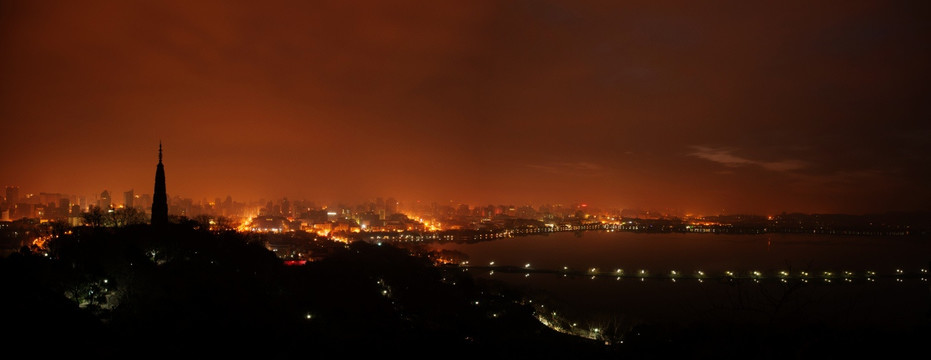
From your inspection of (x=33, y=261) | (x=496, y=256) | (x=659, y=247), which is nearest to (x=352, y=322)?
(x=33, y=261)

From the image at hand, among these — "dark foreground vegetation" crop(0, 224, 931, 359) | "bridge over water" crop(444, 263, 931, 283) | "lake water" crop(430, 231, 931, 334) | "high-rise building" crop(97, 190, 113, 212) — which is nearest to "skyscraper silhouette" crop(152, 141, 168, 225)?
"dark foreground vegetation" crop(0, 224, 931, 359)

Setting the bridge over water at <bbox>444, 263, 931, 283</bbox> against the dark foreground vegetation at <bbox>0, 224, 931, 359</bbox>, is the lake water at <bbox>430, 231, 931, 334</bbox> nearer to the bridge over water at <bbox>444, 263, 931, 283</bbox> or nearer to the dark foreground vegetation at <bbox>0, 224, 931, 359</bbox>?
the bridge over water at <bbox>444, 263, 931, 283</bbox>

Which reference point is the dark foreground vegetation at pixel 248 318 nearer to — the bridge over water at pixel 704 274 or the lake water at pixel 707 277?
the lake water at pixel 707 277

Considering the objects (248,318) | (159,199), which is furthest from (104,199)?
(248,318)

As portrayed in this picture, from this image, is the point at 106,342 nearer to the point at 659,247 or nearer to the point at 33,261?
the point at 33,261

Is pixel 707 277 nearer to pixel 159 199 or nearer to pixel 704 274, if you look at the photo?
pixel 704 274

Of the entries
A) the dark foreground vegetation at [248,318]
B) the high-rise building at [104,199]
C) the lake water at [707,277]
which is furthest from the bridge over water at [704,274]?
the high-rise building at [104,199]
